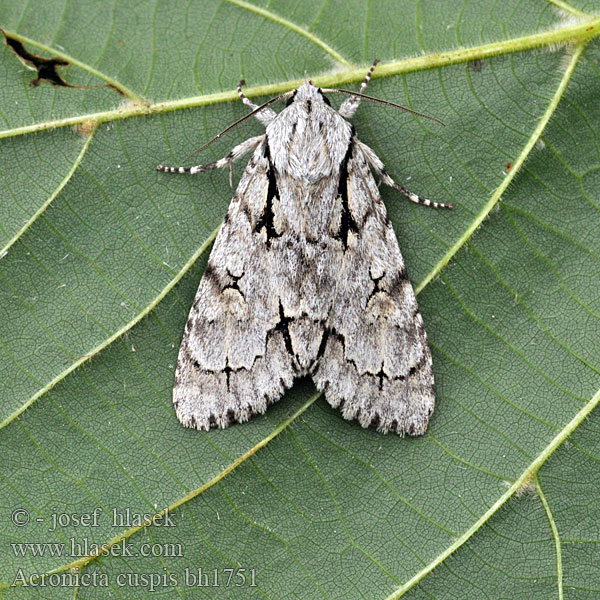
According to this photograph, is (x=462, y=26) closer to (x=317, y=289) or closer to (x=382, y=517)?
(x=317, y=289)

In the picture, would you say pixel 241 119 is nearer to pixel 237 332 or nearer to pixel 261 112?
pixel 261 112

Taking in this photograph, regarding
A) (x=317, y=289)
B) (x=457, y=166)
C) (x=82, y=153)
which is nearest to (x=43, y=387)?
(x=82, y=153)

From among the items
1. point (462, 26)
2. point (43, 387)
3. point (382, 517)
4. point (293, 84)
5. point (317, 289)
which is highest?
point (462, 26)

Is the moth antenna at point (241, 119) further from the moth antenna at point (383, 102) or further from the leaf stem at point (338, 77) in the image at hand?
the moth antenna at point (383, 102)

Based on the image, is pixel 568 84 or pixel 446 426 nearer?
pixel 568 84

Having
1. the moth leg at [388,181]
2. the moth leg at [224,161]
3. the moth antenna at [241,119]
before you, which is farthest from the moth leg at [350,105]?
the moth leg at [224,161]
